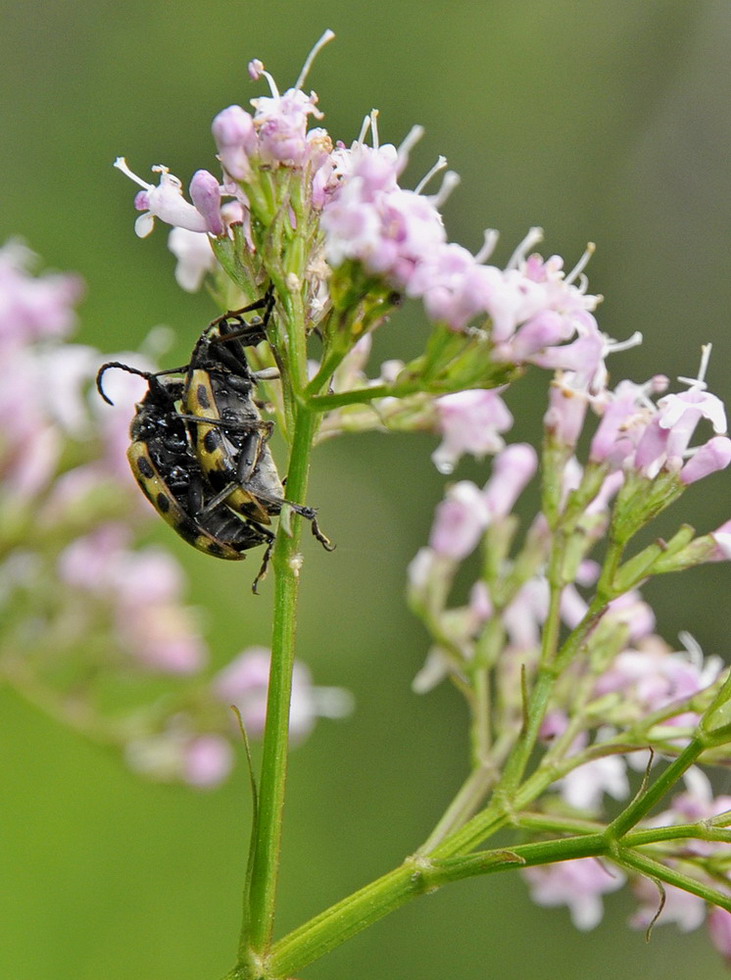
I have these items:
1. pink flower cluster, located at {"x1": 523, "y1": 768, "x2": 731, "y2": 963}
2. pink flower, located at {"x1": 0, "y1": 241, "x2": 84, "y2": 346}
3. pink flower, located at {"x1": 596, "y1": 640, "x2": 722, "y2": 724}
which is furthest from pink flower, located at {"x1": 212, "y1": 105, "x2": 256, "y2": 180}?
pink flower, located at {"x1": 0, "y1": 241, "x2": 84, "y2": 346}

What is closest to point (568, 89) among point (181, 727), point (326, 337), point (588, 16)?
point (588, 16)

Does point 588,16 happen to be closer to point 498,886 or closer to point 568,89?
point 568,89

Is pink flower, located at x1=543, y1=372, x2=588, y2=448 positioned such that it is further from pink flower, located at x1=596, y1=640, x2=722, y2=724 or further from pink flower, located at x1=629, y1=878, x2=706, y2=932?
pink flower, located at x1=629, y1=878, x2=706, y2=932

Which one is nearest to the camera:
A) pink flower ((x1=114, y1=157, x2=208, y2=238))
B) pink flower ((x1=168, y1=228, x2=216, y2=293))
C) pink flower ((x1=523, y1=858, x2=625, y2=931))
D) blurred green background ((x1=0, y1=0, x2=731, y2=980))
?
pink flower ((x1=114, y1=157, x2=208, y2=238))

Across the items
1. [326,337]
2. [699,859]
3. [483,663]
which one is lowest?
[699,859]

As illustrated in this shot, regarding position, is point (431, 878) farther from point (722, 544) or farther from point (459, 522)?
point (459, 522)

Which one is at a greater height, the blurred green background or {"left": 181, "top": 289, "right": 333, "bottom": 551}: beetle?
the blurred green background

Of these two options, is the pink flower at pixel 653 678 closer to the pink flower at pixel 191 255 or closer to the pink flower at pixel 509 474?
the pink flower at pixel 509 474
